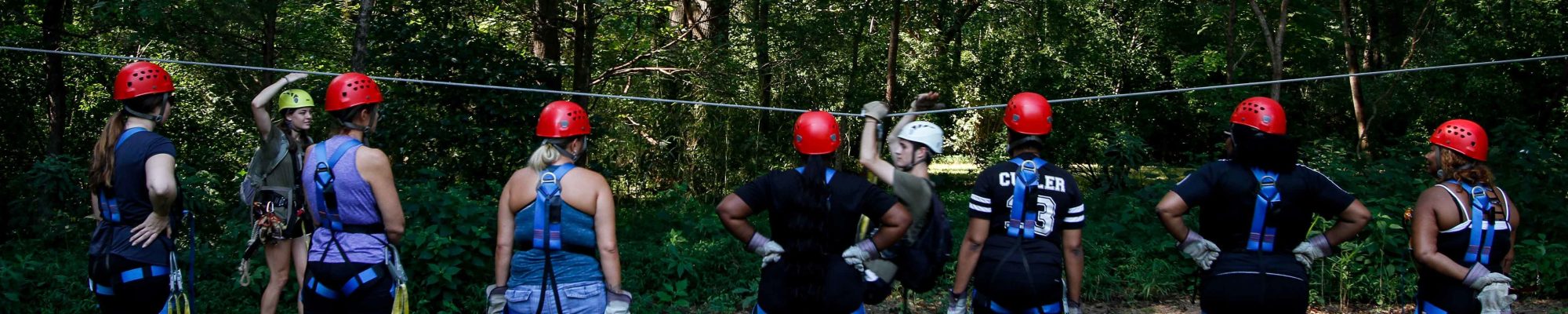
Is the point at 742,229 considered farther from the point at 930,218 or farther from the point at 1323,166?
the point at 1323,166

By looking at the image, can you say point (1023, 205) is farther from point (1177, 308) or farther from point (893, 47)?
point (893, 47)

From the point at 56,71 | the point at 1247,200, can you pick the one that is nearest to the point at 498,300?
the point at 1247,200

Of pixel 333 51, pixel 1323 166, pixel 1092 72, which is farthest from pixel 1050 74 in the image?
pixel 333 51

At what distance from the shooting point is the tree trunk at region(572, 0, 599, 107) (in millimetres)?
14430

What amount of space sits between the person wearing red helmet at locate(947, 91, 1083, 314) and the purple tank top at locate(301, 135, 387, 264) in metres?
2.63

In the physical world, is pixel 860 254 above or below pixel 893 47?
below

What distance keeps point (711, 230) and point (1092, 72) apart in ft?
45.7

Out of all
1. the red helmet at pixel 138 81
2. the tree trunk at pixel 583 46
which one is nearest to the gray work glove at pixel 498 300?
the red helmet at pixel 138 81

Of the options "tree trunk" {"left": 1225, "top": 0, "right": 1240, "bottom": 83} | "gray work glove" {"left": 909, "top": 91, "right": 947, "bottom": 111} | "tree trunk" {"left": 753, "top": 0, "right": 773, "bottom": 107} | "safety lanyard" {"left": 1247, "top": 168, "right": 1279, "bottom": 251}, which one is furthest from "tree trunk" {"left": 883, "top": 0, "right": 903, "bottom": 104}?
"safety lanyard" {"left": 1247, "top": 168, "right": 1279, "bottom": 251}

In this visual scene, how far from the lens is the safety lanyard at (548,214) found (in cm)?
419

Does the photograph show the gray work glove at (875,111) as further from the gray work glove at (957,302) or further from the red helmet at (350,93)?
the red helmet at (350,93)

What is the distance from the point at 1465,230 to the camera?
15.8 ft

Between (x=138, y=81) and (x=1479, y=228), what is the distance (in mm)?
6103

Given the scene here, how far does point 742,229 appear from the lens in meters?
4.62
